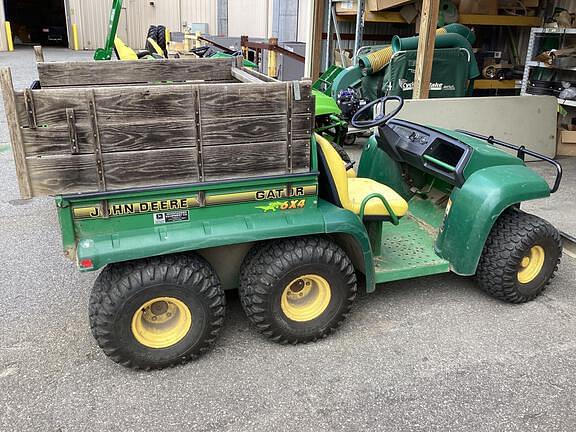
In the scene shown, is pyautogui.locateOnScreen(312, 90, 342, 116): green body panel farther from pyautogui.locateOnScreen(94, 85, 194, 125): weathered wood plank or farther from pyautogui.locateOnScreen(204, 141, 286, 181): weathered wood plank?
pyautogui.locateOnScreen(94, 85, 194, 125): weathered wood plank

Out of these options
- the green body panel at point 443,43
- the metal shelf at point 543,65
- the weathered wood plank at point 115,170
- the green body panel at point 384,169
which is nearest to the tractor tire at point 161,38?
the green body panel at point 443,43

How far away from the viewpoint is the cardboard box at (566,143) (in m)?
7.54

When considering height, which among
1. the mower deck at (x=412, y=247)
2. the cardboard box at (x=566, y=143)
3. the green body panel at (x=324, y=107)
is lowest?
the cardboard box at (x=566, y=143)

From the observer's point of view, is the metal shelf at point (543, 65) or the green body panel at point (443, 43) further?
the green body panel at point (443, 43)

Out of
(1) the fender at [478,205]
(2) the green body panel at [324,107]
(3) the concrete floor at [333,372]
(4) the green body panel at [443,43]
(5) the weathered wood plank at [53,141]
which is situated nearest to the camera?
(5) the weathered wood plank at [53,141]

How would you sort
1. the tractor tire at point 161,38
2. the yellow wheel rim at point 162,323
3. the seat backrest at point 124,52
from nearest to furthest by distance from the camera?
the yellow wheel rim at point 162,323, the seat backrest at point 124,52, the tractor tire at point 161,38

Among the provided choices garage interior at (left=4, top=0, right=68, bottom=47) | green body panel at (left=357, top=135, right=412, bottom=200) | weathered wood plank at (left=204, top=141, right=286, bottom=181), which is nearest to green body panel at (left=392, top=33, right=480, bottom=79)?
green body panel at (left=357, top=135, right=412, bottom=200)

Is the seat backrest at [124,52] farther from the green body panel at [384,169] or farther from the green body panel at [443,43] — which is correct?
the green body panel at [384,169]

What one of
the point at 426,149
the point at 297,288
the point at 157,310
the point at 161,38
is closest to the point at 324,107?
the point at 426,149

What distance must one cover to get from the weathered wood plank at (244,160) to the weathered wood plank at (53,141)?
0.57 metres

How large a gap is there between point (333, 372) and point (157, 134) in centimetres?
154

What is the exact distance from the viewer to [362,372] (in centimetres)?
287

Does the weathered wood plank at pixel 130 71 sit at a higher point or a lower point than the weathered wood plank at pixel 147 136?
higher

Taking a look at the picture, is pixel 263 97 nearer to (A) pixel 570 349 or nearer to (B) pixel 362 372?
(B) pixel 362 372
